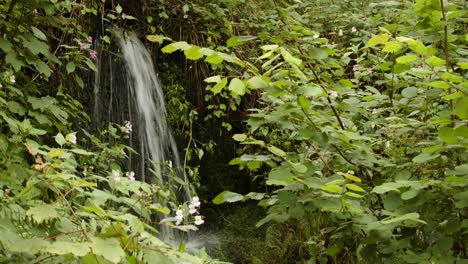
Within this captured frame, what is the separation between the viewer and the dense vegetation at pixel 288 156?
133 cm

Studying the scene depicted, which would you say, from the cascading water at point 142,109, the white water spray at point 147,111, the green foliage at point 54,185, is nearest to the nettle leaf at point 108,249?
the green foliage at point 54,185

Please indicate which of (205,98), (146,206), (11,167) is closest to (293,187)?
(146,206)

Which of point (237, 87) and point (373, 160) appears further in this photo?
point (373, 160)

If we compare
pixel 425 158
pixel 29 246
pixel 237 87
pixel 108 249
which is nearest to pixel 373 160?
pixel 425 158

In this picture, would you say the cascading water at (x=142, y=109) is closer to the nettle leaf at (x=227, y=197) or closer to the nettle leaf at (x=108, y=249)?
the nettle leaf at (x=227, y=197)

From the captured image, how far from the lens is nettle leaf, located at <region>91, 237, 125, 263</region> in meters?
1.03

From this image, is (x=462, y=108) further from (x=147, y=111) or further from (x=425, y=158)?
(x=147, y=111)

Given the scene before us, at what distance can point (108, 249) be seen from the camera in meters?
1.05

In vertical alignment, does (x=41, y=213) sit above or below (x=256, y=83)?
below

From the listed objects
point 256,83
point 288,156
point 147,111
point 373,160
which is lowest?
point 147,111

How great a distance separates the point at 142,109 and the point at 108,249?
11.2ft

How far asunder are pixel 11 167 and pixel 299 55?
1416 millimetres

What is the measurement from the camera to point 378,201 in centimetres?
206

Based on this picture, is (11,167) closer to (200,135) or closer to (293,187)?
(293,187)
